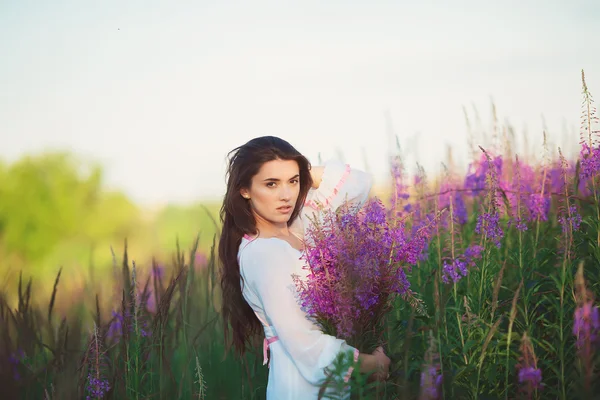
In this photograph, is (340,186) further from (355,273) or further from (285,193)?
(355,273)

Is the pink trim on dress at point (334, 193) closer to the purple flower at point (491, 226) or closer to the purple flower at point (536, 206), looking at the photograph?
the purple flower at point (491, 226)

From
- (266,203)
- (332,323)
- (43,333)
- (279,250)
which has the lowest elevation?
(43,333)

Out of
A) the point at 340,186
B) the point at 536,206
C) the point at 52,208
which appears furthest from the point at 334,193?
the point at 52,208

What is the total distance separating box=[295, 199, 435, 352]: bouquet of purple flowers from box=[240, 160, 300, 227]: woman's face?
0.41 meters

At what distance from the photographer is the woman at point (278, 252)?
105 inches

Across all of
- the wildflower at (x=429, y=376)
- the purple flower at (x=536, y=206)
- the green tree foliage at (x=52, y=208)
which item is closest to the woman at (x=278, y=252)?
the wildflower at (x=429, y=376)

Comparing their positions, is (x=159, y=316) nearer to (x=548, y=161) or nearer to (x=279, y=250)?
(x=279, y=250)

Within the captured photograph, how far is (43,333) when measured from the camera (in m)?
4.25

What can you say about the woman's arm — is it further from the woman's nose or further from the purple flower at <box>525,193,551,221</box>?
the purple flower at <box>525,193,551,221</box>

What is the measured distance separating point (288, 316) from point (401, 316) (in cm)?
98

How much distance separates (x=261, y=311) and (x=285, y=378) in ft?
1.14

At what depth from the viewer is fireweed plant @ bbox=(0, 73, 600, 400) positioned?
8.18 ft

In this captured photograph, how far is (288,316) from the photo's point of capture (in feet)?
8.84

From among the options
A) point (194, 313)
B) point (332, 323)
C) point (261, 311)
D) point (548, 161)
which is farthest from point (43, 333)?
point (548, 161)
